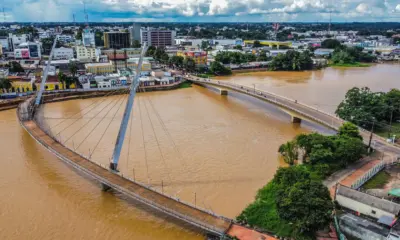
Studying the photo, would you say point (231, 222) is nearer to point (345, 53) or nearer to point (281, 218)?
point (281, 218)

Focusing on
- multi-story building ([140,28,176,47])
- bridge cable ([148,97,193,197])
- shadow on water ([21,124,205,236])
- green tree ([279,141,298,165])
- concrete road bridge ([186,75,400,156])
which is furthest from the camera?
multi-story building ([140,28,176,47])

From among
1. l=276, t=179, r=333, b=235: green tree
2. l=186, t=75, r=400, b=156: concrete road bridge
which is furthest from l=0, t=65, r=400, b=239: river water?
l=276, t=179, r=333, b=235: green tree

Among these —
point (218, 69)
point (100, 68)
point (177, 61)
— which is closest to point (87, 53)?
point (100, 68)

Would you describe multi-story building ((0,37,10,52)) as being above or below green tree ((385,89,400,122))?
above

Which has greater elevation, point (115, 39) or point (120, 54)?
point (115, 39)

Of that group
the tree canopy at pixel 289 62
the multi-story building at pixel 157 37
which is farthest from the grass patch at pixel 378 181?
the multi-story building at pixel 157 37

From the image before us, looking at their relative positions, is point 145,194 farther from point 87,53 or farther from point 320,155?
point 87,53

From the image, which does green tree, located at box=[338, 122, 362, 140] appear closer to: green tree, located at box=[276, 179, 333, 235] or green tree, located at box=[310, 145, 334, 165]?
green tree, located at box=[310, 145, 334, 165]

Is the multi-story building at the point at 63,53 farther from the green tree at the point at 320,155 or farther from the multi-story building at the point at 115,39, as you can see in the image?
the green tree at the point at 320,155
